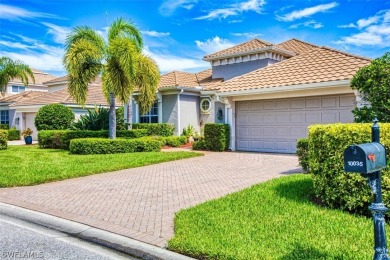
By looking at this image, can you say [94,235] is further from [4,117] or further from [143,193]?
[4,117]

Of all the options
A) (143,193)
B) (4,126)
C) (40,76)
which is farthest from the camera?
(40,76)

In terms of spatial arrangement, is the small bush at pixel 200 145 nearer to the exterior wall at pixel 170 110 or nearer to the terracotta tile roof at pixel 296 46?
the exterior wall at pixel 170 110

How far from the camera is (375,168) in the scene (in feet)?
10.9

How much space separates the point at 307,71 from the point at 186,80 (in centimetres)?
1098

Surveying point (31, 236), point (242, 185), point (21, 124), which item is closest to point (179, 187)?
point (242, 185)

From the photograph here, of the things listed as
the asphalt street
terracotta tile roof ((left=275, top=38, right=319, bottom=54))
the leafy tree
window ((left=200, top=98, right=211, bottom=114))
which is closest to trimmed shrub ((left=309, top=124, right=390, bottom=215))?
the asphalt street

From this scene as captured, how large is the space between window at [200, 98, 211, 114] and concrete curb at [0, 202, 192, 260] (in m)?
17.6

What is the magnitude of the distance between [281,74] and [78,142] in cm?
1016

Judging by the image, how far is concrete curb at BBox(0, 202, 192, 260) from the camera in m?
4.34

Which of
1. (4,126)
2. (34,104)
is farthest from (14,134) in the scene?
(4,126)

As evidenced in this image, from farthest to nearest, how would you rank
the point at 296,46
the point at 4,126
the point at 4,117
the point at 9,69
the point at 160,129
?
the point at 4,117, the point at 4,126, the point at 9,69, the point at 296,46, the point at 160,129

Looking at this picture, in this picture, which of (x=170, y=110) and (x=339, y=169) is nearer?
(x=339, y=169)

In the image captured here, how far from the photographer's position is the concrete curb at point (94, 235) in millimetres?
4336

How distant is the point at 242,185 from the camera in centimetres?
846
